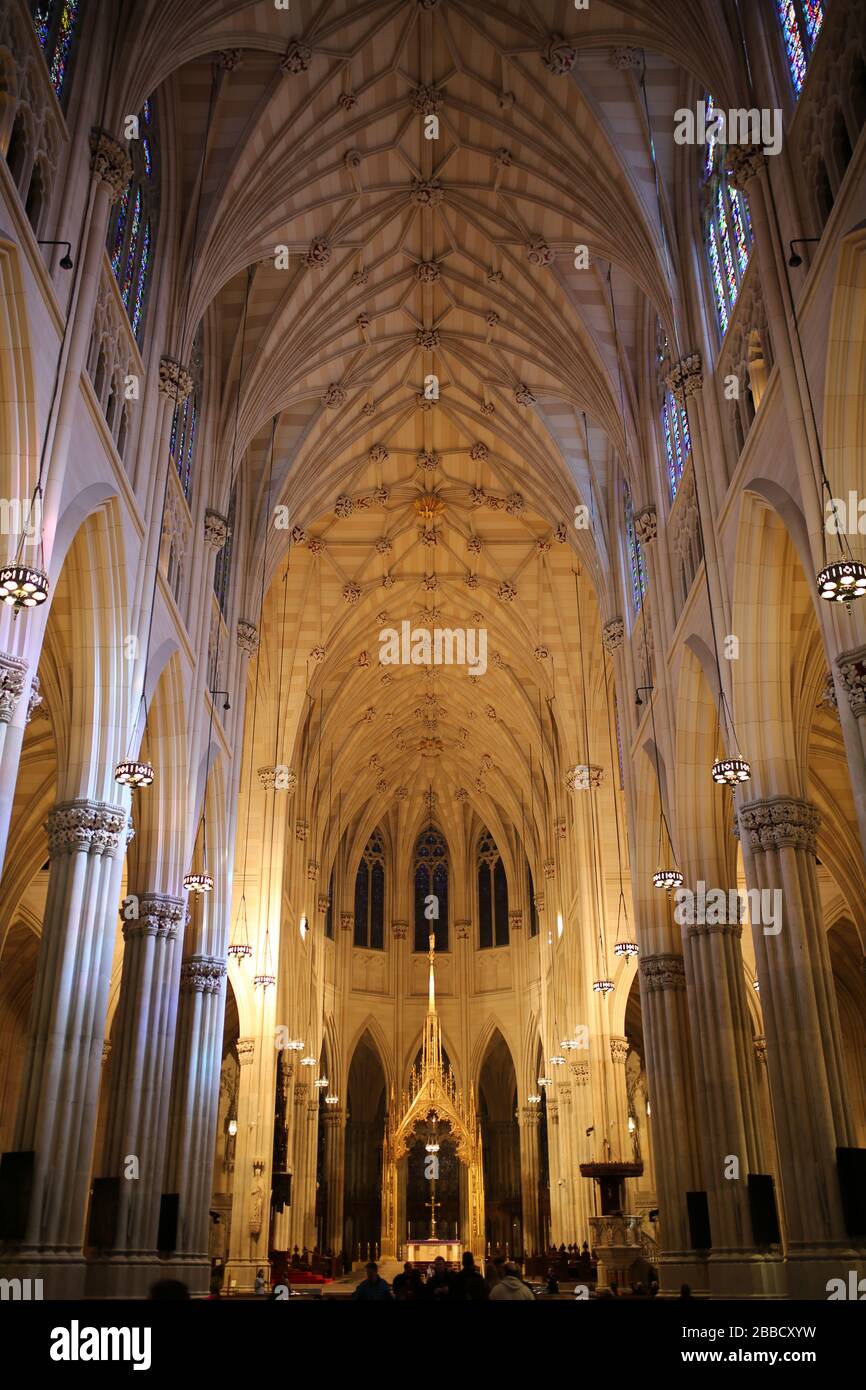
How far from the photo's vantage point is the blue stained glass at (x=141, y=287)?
18438 millimetres

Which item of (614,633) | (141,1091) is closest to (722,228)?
(614,633)

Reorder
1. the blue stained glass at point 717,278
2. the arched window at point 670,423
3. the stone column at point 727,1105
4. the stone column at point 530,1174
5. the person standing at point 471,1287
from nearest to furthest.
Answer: the person standing at point 471,1287 < the stone column at point 727,1105 < the blue stained glass at point 717,278 < the arched window at point 670,423 < the stone column at point 530,1174

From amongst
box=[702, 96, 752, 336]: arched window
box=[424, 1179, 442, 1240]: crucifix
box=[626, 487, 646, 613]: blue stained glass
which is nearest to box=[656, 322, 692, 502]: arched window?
box=[702, 96, 752, 336]: arched window

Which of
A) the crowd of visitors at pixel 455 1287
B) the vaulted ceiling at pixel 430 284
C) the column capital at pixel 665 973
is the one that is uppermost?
the vaulted ceiling at pixel 430 284

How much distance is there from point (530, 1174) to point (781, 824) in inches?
1266

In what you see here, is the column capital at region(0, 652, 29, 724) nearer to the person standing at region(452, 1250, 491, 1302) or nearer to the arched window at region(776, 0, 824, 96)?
the person standing at region(452, 1250, 491, 1302)

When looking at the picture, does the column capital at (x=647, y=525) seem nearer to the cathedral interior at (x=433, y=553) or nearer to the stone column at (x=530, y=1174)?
the cathedral interior at (x=433, y=553)

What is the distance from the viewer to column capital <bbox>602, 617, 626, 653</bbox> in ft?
86.6

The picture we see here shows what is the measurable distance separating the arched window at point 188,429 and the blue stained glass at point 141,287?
7.33 feet

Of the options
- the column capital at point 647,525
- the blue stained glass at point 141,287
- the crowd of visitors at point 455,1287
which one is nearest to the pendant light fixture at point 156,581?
the blue stained glass at point 141,287

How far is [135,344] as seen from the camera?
1762 centimetres
